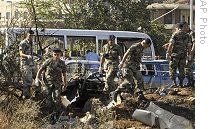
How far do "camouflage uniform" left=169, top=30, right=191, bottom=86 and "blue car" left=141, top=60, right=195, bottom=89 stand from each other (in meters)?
2.45

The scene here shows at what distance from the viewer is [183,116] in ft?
Result: 35.2

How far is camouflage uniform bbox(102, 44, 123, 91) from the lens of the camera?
12.0 m

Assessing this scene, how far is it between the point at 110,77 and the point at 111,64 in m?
0.38

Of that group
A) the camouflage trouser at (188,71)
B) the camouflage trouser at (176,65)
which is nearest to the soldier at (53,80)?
the camouflage trouser at (176,65)

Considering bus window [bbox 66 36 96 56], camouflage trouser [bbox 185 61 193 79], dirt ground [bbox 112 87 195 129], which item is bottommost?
dirt ground [bbox 112 87 195 129]

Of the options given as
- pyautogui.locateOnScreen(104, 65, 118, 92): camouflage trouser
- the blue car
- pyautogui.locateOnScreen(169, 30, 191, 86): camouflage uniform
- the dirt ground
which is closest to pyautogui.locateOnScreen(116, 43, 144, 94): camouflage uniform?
the dirt ground

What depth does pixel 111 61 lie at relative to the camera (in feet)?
40.4

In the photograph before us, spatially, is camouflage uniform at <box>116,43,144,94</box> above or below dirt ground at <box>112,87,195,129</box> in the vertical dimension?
above

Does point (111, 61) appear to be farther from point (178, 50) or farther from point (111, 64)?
point (178, 50)

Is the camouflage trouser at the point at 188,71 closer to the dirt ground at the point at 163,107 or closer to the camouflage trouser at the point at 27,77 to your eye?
the dirt ground at the point at 163,107

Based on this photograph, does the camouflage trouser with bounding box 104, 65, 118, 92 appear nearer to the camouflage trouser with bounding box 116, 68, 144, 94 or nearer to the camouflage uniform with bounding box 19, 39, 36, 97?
the camouflage trouser with bounding box 116, 68, 144, 94

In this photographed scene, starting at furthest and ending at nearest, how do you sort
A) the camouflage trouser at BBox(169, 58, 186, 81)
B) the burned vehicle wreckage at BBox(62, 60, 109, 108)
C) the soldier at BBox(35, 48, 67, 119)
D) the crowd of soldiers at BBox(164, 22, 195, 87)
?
1. the camouflage trouser at BBox(169, 58, 186, 81)
2. the crowd of soldiers at BBox(164, 22, 195, 87)
3. the burned vehicle wreckage at BBox(62, 60, 109, 108)
4. the soldier at BBox(35, 48, 67, 119)
